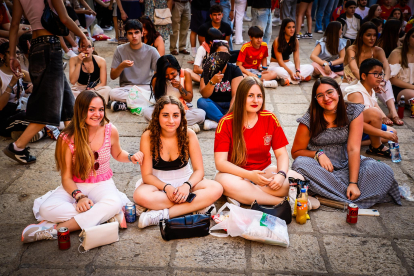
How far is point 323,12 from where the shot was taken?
34.6ft

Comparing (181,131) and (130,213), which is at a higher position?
(181,131)

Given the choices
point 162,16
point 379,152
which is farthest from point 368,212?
point 162,16

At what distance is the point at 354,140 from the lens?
3.62 m

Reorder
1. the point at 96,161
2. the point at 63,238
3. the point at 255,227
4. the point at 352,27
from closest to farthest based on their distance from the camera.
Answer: the point at 63,238 → the point at 255,227 → the point at 96,161 → the point at 352,27

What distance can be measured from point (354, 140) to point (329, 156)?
0.28 m

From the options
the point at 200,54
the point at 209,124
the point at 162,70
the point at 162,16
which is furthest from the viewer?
the point at 162,16

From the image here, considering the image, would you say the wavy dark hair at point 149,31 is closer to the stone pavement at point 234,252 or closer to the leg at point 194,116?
the leg at point 194,116

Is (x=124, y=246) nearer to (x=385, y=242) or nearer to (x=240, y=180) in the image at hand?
(x=240, y=180)

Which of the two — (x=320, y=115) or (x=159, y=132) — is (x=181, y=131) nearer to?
(x=159, y=132)

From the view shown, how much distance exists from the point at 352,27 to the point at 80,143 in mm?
7395

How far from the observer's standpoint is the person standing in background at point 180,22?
27.0ft

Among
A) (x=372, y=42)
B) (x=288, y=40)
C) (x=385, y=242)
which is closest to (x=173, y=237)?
(x=385, y=242)

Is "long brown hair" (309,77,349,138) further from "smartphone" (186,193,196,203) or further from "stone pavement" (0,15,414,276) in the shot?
"smartphone" (186,193,196,203)

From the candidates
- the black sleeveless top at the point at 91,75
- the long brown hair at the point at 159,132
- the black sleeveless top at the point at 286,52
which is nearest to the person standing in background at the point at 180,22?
the black sleeveless top at the point at 286,52
